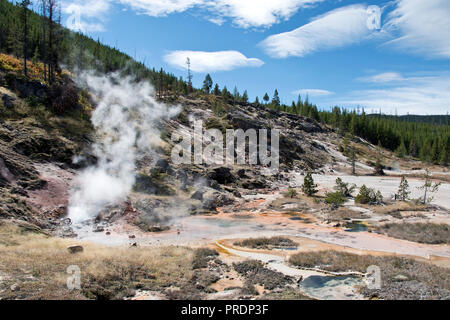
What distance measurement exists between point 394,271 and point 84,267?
1596 centimetres

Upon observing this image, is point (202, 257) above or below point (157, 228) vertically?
above

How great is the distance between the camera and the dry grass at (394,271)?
1248cm

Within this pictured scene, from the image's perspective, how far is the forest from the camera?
165ft

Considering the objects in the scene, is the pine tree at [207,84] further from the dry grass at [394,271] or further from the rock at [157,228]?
the dry grass at [394,271]

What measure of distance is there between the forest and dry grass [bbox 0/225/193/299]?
124ft

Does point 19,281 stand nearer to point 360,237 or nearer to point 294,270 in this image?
point 294,270

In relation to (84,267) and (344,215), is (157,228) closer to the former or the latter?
(84,267)

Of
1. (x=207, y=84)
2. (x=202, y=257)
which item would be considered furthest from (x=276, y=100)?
(x=202, y=257)

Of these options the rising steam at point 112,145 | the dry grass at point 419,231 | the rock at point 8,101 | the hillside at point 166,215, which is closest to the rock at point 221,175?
the hillside at point 166,215

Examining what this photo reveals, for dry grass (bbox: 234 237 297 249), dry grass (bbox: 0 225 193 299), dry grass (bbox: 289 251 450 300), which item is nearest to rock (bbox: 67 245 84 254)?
dry grass (bbox: 0 225 193 299)

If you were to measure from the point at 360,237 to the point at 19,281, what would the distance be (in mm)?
22574

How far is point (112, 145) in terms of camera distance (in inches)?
1559

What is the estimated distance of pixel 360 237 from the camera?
75.5 feet

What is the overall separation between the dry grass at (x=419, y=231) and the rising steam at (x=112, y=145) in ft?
83.5
